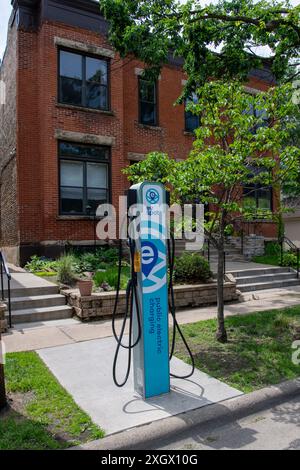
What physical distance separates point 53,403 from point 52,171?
9445 mm

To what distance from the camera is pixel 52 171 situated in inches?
492

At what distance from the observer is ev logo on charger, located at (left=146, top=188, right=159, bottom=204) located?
4.23m

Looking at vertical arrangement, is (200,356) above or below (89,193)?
below

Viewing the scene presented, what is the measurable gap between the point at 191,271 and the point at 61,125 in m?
6.68

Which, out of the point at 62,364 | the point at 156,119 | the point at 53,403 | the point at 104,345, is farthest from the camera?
the point at 156,119

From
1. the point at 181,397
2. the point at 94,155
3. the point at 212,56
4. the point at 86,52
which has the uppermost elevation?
the point at 86,52

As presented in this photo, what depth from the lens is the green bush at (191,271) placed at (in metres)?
9.55

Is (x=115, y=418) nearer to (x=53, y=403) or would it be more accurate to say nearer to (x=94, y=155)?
(x=53, y=403)

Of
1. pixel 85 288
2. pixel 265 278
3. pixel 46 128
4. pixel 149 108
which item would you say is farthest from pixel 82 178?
pixel 265 278

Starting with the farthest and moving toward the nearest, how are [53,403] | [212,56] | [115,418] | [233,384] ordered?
[212,56], [233,384], [53,403], [115,418]

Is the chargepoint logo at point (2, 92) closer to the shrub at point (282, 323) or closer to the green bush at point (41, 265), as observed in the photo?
the green bush at point (41, 265)

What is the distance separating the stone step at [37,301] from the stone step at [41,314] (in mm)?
123

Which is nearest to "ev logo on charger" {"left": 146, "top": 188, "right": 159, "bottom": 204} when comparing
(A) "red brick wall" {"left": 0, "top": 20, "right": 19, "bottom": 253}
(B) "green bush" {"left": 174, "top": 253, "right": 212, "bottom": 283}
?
(B) "green bush" {"left": 174, "top": 253, "right": 212, "bottom": 283}

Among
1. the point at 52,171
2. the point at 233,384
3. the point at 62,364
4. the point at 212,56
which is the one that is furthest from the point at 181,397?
the point at 52,171
